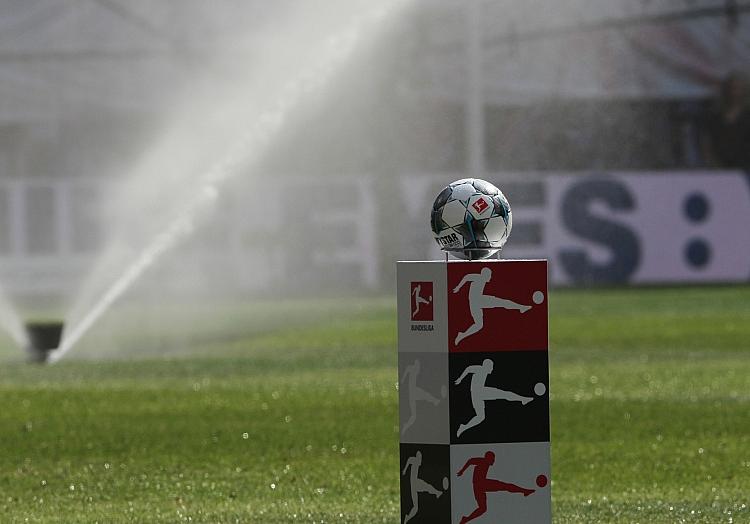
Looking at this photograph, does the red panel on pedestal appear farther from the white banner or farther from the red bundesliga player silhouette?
the white banner

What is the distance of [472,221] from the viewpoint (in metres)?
6.24

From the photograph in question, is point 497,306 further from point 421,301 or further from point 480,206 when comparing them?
point 480,206

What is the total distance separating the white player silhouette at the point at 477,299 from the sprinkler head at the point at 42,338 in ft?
34.7

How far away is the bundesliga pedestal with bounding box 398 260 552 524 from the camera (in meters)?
5.97

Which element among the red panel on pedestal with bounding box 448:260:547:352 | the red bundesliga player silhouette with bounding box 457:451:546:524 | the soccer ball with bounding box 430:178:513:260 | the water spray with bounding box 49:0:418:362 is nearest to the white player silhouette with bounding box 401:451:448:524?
the red bundesliga player silhouette with bounding box 457:451:546:524

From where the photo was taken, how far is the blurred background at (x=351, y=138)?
28.0 metres

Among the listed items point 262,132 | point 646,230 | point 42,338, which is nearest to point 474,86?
point 262,132

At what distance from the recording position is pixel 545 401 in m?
6.04

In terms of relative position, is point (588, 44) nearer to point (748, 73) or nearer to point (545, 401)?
point (748, 73)

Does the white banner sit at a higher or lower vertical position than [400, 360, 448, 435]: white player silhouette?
higher

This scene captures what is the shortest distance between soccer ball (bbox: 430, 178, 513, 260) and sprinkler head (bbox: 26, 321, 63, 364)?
10.3 meters

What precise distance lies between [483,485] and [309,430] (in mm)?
5242

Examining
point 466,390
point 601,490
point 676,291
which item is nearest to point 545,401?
point 466,390

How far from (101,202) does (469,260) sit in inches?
910
